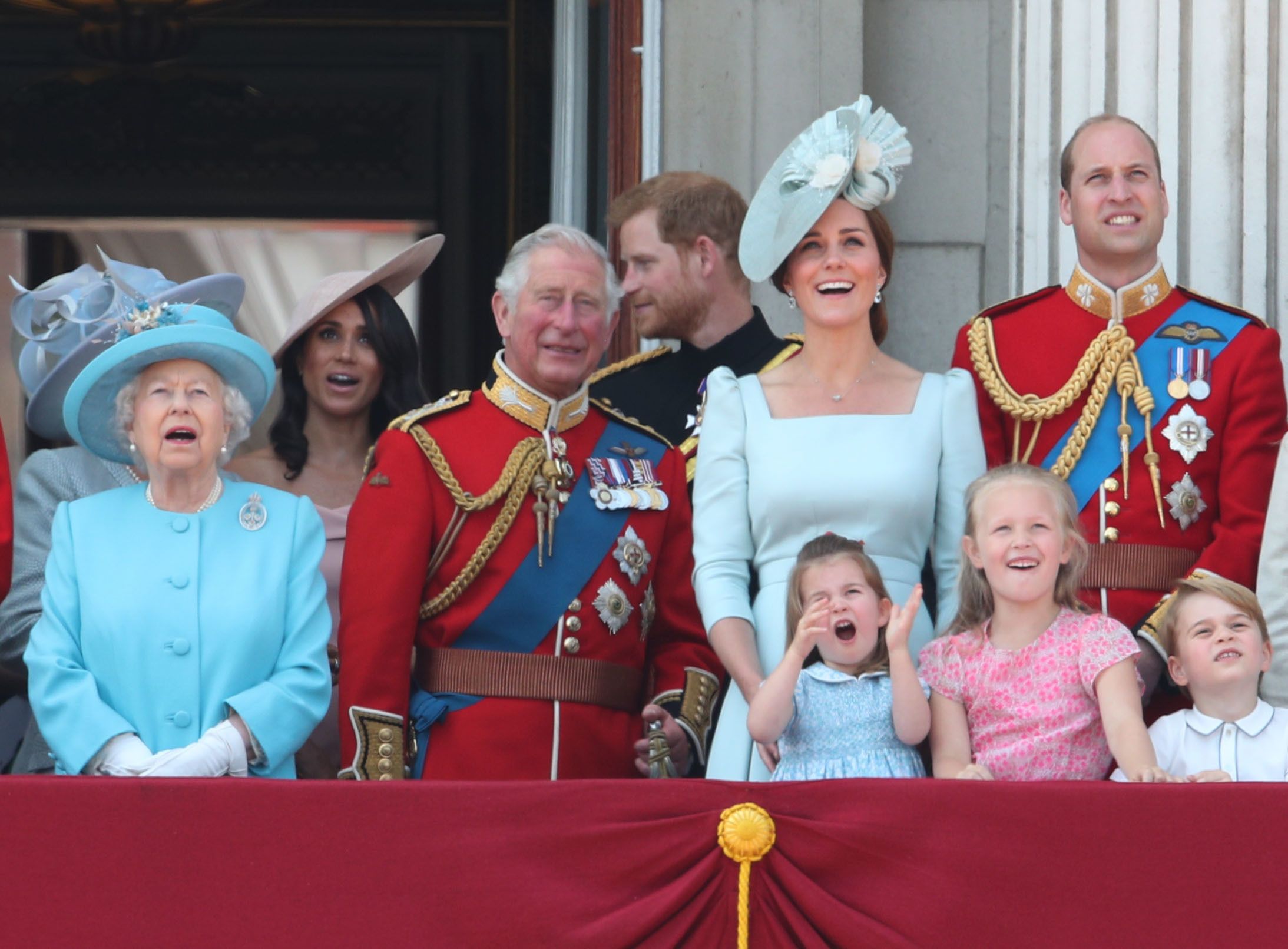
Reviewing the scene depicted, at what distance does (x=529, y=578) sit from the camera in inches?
155

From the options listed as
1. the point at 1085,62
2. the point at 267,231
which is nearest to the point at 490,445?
the point at 1085,62

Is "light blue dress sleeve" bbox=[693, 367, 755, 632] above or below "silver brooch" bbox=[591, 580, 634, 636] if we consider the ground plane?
above

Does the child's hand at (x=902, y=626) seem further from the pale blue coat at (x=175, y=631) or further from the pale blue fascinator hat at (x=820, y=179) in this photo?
the pale blue coat at (x=175, y=631)

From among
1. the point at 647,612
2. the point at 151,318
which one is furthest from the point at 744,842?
the point at 151,318

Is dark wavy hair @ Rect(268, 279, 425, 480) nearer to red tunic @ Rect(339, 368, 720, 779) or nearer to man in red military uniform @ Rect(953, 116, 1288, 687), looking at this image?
red tunic @ Rect(339, 368, 720, 779)

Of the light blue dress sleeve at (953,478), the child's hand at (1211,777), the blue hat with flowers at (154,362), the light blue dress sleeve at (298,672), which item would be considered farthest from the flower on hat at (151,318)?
the child's hand at (1211,777)

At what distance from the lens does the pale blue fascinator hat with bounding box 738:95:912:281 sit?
3832 millimetres

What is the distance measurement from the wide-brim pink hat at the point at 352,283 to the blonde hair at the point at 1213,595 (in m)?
1.60

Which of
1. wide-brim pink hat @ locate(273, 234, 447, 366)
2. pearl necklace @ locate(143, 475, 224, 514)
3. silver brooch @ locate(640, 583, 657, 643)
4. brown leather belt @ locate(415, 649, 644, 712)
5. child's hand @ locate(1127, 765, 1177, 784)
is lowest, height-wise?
child's hand @ locate(1127, 765, 1177, 784)

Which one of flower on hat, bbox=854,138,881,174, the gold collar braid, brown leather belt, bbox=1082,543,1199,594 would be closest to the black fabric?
the gold collar braid

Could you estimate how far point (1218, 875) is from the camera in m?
3.08

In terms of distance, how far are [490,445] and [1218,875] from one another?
153 centimetres

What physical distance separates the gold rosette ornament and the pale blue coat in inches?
32.8

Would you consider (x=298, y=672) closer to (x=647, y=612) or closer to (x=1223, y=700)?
(x=647, y=612)
